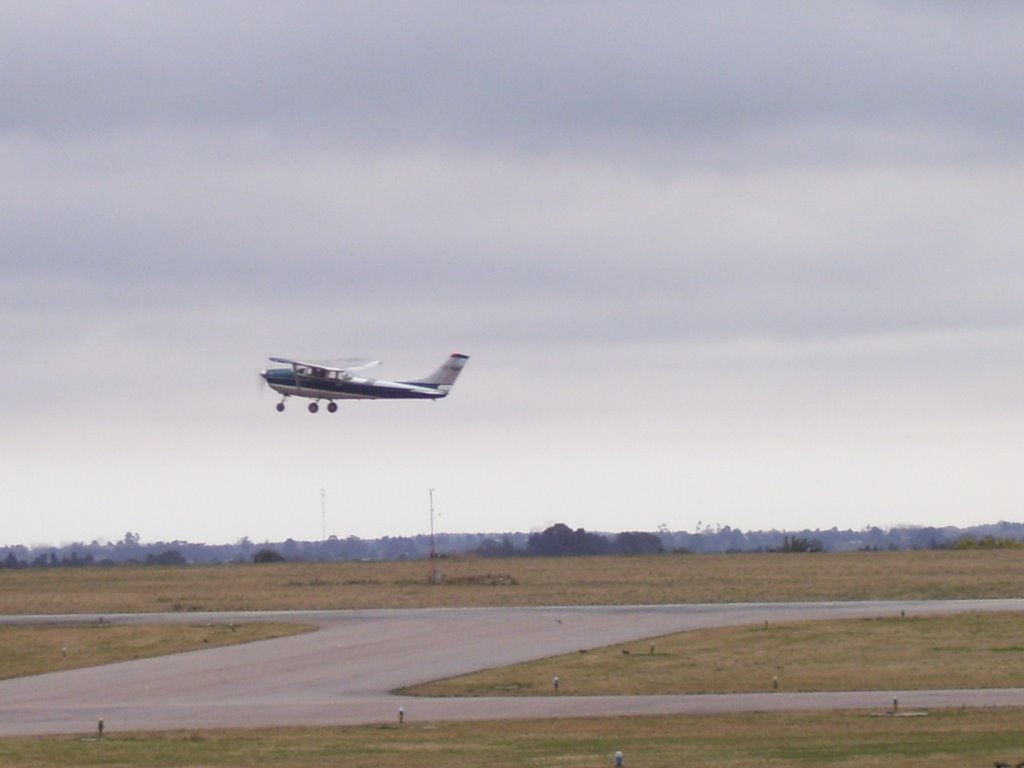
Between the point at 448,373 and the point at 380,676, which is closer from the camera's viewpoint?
the point at 380,676

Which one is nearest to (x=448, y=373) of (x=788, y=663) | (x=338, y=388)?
(x=338, y=388)

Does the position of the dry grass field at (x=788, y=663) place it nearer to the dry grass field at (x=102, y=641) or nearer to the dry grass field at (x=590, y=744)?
the dry grass field at (x=590, y=744)

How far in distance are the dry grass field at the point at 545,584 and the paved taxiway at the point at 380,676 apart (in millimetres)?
12893

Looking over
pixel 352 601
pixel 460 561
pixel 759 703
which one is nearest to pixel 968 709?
pixel 759 703

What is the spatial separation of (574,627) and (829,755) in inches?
1539

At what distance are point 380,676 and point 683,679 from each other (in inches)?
439

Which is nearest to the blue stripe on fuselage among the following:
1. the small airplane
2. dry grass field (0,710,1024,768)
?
the small airplane

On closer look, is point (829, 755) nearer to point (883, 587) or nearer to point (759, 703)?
point (759, 703)

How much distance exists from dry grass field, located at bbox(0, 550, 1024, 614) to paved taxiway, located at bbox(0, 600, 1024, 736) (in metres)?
12.9

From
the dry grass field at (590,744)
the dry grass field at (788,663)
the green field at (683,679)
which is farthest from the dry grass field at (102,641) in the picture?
the dry grass field at (590,744)

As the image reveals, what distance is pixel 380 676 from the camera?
197 feet

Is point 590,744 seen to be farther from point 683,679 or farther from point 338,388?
point 338,388

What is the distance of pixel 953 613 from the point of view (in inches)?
3063

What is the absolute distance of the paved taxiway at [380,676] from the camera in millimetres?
50062
